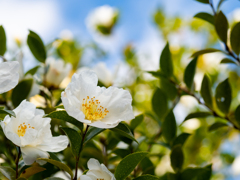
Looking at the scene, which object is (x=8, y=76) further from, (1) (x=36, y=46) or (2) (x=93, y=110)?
(1) (x=36, y=46)

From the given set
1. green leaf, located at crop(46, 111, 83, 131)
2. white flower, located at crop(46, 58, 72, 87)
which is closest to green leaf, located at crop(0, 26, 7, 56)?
white flower, located at crop(46, 58, 72, 87)

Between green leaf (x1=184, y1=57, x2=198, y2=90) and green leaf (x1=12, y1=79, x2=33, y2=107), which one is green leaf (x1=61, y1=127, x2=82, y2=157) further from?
green leaf (x1=184, y1=57, x2=198, y2=90)

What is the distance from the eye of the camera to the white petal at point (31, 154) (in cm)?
48

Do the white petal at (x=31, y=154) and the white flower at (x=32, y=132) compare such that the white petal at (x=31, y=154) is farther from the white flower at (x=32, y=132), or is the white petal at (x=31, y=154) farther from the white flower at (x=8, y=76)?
the white flower at (x=8, y=76)

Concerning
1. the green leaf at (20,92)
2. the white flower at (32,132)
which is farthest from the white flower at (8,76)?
the green leaf at (20,92)

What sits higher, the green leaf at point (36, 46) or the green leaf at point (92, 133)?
the green leaf at point (36, 46)

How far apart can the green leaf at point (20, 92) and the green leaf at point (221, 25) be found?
516 millimetres

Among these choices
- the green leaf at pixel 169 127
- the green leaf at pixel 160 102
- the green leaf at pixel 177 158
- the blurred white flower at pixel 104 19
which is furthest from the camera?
the blurred white flower at pixel 104 19

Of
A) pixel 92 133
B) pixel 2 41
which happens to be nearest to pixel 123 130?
pixel 92 133

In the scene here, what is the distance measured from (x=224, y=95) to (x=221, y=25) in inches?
7.4

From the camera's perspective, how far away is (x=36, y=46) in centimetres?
77

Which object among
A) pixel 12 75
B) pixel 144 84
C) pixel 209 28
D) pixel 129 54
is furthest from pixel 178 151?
pixel 209 28

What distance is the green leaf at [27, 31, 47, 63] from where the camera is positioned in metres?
0.75

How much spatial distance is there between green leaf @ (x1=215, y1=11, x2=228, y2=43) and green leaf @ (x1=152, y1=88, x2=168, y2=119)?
24 cm
